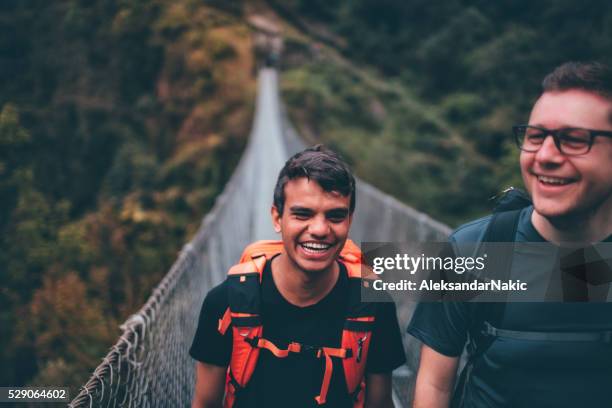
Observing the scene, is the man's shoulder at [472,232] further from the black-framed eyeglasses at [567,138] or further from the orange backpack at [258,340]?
the orange backpack at [258,340]

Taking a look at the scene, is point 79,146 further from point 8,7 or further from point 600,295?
point 600,295

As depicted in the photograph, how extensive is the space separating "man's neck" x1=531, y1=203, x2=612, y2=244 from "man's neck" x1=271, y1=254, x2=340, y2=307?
0.48 meters

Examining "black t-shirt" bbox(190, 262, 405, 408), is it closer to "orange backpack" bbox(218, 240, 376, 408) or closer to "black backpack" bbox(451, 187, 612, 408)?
"orange backpack" bbox(218, 240, 376, 408)

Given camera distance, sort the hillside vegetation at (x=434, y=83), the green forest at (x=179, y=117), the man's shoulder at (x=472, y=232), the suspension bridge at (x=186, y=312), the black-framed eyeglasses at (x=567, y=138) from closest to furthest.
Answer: the black-framed eyeglasses at (x=567, y=138) → the man's shoulder at (x=472, y=232) → the suspension bridge at (x=186, y=312) → the green forest at (x=179, y=117) → the hillside vegetation at (x=434, y=83)

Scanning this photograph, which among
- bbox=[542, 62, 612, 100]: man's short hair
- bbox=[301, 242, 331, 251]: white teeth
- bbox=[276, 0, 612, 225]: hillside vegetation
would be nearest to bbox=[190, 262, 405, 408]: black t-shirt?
bbox=[301, 242, 331, 251]: white teeth

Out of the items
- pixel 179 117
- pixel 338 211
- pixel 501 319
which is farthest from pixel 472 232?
pixel 179 117

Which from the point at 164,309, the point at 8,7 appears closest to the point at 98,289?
the point at 164,309

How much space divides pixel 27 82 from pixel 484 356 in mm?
16405

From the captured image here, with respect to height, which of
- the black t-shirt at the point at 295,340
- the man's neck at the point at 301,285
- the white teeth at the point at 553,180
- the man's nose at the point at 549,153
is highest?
the man's nose at the point at 549,153

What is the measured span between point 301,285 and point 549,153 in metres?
0.58

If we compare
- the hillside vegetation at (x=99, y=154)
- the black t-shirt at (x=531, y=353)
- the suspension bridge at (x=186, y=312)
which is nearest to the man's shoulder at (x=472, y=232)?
the black t-shirt at (x=531, y=353)

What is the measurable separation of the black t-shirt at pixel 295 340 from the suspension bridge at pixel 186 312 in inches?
9.5

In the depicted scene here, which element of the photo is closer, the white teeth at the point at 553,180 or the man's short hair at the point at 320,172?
the white teeth at the point at 553,180

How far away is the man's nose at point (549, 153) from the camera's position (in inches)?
37.7
